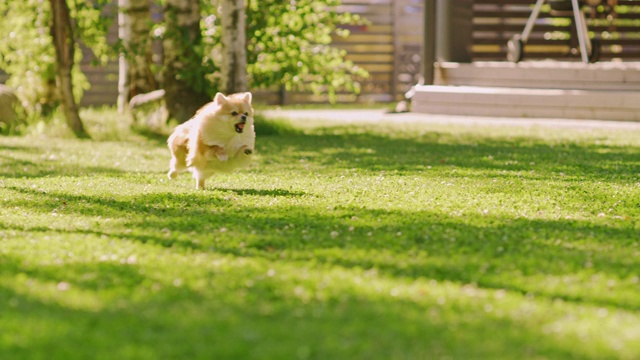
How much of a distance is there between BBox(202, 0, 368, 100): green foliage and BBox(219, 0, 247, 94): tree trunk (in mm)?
856

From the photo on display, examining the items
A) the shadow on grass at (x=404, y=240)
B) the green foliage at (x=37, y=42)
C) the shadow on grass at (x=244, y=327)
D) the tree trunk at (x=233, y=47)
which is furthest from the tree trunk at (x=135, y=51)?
the shadow on grass at (x=244, y=327)

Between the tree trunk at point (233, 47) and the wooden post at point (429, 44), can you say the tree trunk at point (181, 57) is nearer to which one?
the tree trunk at point (233, 47)

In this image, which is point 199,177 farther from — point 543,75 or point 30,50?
point 543,75

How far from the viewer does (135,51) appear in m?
17.0

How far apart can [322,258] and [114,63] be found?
62.6 ft

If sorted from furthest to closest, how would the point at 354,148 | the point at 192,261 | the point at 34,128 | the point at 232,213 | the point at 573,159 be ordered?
1. the point at 34,128
2. the point at 354,148
3. the point at 573,159
4. the point at 232,213
5. the point at 192,261

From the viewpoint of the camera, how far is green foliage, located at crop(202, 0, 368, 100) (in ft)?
56.2

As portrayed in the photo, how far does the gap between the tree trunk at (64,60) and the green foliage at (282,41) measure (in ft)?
7.17

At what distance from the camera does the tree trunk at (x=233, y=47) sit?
15.7 metres

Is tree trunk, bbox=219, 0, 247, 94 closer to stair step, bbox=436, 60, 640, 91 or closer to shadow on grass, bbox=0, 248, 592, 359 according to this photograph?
stair step, bbox=436, 60, 640, 91

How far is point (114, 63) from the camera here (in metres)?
24.5

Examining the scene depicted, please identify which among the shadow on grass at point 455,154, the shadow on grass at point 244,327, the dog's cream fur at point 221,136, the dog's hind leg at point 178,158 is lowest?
the shadow on grass at point 455,154

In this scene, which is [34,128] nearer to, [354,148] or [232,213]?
[354,148]

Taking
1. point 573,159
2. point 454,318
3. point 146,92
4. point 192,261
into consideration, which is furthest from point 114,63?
point 454,318
